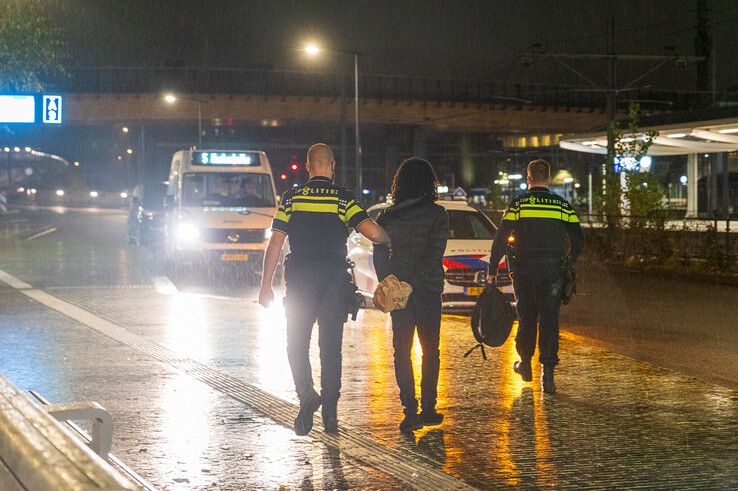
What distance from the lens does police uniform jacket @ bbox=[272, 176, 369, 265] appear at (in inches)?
301

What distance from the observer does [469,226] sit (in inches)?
679

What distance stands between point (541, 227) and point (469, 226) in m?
7.77

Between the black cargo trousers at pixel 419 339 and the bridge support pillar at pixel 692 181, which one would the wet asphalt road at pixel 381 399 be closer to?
the black cargo trousers at pixel 419 339

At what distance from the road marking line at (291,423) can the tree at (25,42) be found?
7.76 meters

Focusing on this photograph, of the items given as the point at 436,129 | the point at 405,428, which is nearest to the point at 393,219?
the point at 405,428

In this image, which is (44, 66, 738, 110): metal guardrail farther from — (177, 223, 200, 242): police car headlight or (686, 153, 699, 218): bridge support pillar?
(177, 223, 200, 242): police car headlight

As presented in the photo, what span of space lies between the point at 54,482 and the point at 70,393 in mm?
7434

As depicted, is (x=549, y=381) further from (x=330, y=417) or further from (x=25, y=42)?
(x=25, y=42)

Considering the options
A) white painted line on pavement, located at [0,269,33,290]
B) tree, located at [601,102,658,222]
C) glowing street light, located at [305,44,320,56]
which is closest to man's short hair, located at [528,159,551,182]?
white painted line on pavement, located at [0,269,33,290]

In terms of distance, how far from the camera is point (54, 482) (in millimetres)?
2439

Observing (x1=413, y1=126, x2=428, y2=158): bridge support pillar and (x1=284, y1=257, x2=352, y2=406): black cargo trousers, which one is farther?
(x1=413, y1=126, x2=428, y2=158): bridge support pillar

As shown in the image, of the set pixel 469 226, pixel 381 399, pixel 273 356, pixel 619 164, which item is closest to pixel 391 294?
pixel 381 399

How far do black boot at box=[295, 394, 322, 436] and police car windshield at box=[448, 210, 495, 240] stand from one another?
29.7 ft

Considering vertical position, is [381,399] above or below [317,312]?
below
